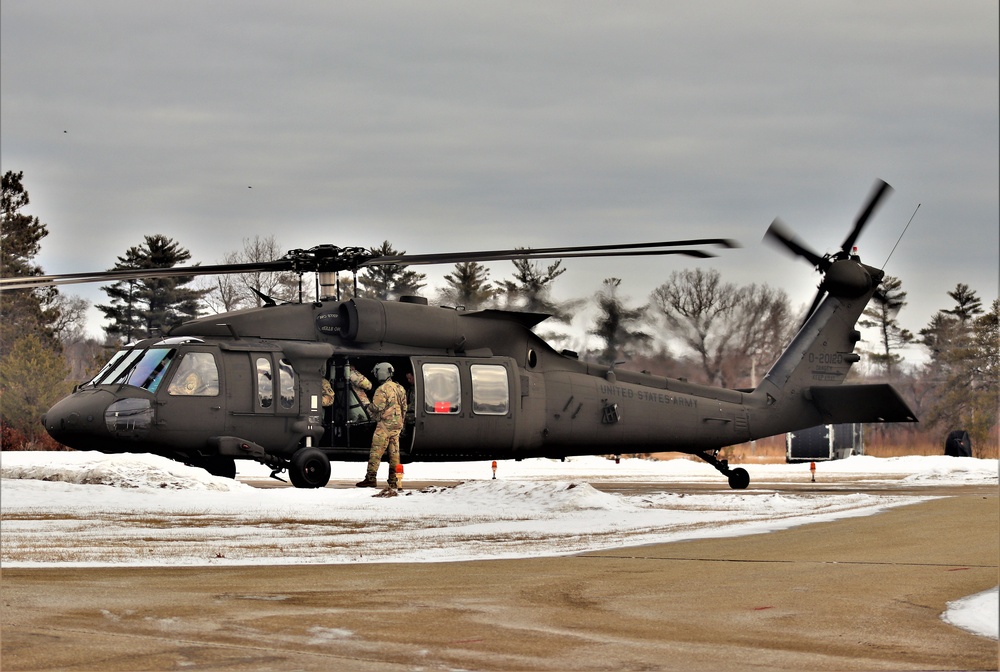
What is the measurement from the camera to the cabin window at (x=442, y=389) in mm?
20844

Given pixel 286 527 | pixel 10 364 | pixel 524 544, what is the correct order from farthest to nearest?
pixel 10 364, pixel 286 527, pixel 524 544

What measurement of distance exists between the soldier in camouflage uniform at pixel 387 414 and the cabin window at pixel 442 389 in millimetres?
506

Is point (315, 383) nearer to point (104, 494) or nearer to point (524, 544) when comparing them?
point (104, 494)

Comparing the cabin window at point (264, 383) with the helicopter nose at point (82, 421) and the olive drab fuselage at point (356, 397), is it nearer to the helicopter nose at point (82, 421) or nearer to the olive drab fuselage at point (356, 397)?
the olive drab fuselage at point (356, 397)

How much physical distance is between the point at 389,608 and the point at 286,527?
7.19m

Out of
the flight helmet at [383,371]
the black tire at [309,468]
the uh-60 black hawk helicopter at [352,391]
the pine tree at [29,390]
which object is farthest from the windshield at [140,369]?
the pine tree at [29,390]

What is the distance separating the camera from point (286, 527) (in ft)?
51.1

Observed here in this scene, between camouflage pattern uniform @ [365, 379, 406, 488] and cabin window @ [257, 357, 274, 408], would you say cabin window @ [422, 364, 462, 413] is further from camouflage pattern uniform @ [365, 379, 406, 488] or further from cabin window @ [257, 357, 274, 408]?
cabin window @ [257, 357, 274, 408]

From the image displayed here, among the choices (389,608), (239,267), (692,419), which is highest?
(239,267)

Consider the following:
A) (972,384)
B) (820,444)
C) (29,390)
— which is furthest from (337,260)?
(972,384)

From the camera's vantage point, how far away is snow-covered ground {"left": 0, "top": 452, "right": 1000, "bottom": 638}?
12.4 m

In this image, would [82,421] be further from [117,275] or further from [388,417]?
[388,417]

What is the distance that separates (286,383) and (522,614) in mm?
12071

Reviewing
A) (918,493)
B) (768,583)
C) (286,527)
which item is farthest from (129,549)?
(918,493)
